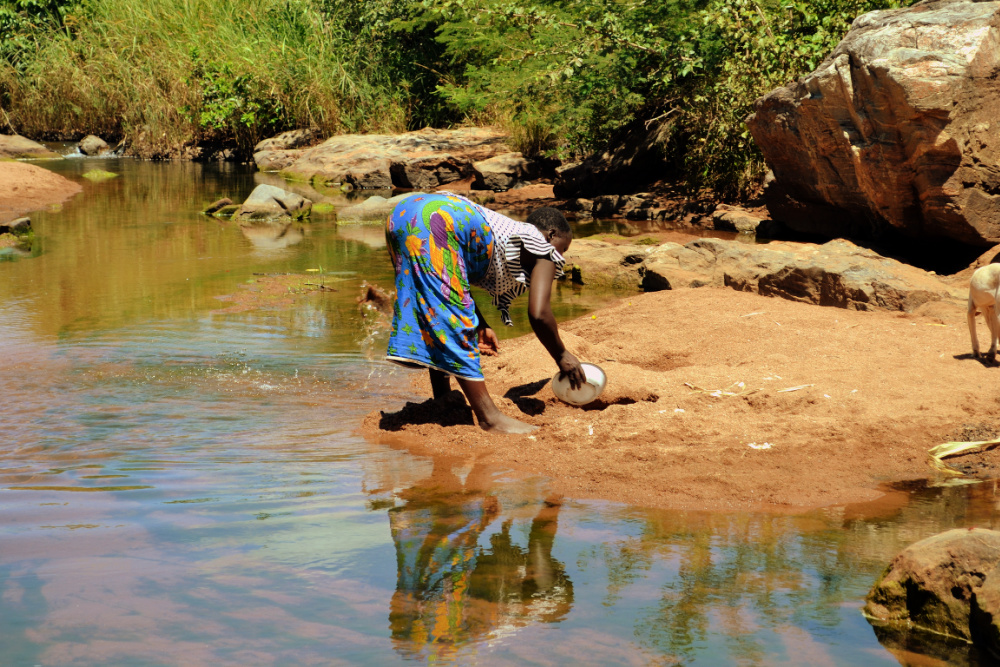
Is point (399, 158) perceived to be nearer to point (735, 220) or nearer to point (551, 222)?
point (735, 220)

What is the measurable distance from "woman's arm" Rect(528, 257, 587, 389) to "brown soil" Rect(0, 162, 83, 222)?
11.4m

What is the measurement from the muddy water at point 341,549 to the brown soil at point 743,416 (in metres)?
→ 0.21

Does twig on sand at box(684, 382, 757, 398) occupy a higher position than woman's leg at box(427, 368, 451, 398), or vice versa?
woman's leg at box(427, 368, 451, 398)

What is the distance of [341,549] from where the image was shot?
308 centimetres

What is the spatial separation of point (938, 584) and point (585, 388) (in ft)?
7.42

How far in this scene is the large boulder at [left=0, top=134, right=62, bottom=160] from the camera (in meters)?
21.0

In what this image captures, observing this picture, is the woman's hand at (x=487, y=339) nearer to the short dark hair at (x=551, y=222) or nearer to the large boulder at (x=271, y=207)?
the short dark hair at (x=551, y=222)

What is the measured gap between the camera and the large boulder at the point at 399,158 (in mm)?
18312

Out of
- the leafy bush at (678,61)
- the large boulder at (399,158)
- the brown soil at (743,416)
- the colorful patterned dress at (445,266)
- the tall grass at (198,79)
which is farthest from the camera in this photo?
the tall grass at (198,79)

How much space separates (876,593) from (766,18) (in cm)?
1164

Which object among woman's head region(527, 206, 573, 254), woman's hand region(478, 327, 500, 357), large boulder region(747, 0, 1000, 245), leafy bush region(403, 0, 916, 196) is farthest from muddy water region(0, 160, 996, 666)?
leafy bush region(403, 0, 916, 196)

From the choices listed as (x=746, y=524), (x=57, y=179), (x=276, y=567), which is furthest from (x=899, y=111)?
(x=57, y=179)

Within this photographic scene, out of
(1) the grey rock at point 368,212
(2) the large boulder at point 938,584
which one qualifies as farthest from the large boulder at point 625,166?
(2) the large boulder at point 938,584

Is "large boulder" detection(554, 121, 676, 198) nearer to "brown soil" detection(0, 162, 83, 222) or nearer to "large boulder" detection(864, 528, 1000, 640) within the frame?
"brown soil" detection(0, 162, 83, 222)
